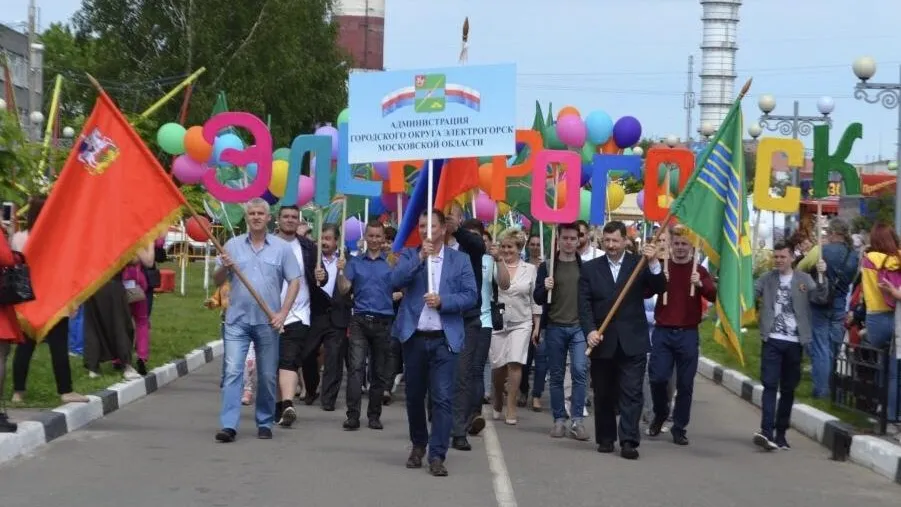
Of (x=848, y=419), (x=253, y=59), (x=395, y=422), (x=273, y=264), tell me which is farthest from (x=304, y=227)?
(x=253, y=59)

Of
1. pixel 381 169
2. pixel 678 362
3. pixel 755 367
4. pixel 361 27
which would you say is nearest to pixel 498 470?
pixel 678 362

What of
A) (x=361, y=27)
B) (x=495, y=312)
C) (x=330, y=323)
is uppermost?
(x=361, y=27)

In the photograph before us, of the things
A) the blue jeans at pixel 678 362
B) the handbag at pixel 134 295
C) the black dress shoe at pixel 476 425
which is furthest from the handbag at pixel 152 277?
the blue jeans at pixel 678 362

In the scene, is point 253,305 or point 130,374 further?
point 130,374

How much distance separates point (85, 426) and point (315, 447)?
7.14 ft

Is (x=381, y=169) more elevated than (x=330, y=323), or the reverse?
(x=381, y=169)

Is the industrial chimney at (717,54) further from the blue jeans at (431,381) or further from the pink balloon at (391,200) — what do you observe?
the blue jeans at (431,381)

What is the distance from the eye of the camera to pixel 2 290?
11711 mm

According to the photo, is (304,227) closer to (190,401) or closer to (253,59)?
(190,401)

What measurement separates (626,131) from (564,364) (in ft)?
20.4

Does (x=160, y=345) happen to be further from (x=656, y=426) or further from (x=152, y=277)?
→ (x=656, y=426)

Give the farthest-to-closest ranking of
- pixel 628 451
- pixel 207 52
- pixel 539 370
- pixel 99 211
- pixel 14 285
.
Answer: pixel 207 52 → pixel 539 370 → pixel 99 211 → pixel 628 451 → pixel 14 285

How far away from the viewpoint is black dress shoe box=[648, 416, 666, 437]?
14125 millimetres

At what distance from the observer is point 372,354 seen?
1443 cm
